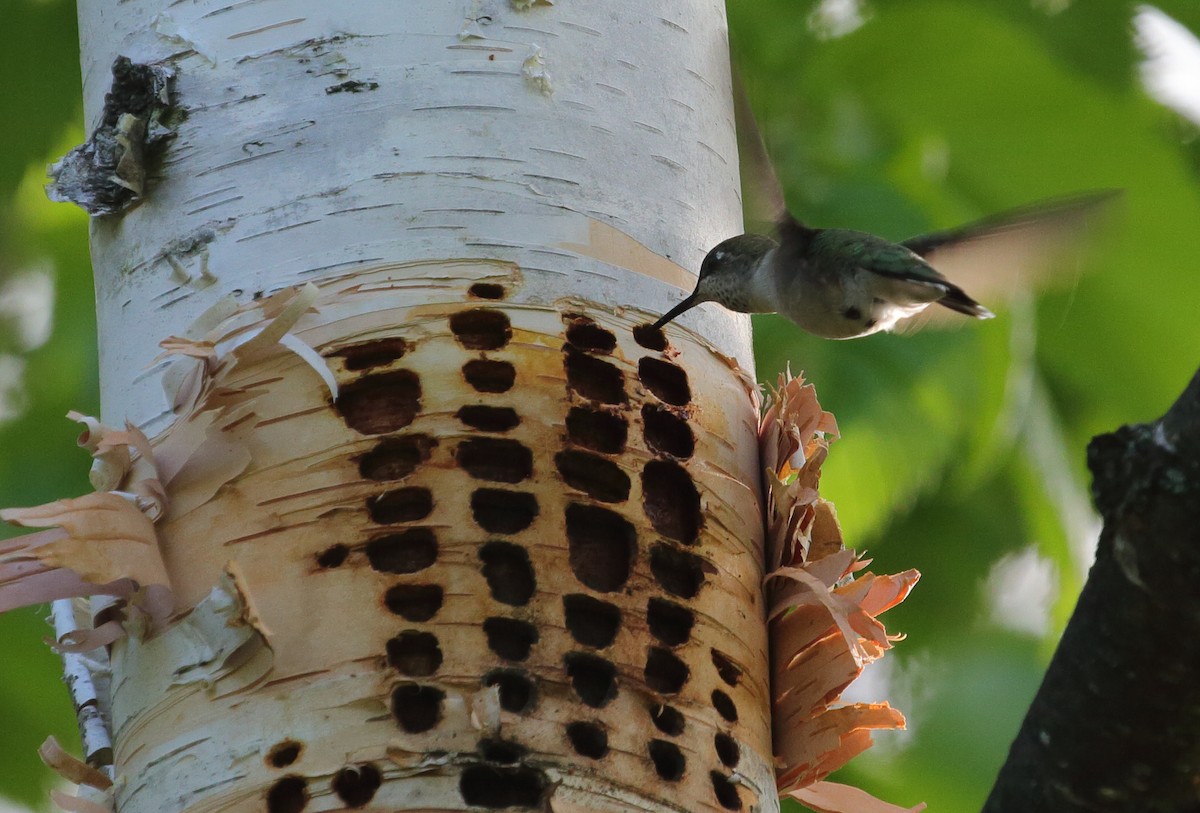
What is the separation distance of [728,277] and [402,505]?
778 mm

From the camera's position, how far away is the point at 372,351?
211cm

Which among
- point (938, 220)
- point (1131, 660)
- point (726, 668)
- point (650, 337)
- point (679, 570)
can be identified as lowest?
point (1131, 660)

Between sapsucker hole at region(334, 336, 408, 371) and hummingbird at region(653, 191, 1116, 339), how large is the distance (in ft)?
2.17

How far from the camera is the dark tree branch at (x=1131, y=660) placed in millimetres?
1405

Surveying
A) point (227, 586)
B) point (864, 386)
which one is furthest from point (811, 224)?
point (227, 586)

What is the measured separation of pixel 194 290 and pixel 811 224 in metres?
1.86

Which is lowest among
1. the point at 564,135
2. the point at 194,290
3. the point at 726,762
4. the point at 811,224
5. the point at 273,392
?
the point at 726,762

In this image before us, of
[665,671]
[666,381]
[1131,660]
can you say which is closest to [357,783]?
[665,671]

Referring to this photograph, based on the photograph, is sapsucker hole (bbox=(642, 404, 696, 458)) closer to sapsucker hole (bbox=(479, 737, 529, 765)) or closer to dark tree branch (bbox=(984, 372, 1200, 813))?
sapsucker hole (bbox=(479, 737, 529, 765))

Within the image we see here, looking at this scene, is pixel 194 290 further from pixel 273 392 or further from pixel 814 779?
pixel 814 779

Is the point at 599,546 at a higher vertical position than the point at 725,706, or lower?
higher

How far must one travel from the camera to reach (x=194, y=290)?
2160 millimetres

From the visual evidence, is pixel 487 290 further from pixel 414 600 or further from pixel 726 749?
pixel 726 749

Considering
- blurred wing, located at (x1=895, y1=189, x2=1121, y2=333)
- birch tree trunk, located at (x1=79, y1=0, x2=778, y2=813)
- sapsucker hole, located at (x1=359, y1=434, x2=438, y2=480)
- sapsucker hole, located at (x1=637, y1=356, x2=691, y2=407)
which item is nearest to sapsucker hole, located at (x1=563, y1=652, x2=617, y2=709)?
birch tree trunk, located at (x1=79, y1=0, x2=778, y2=813)
